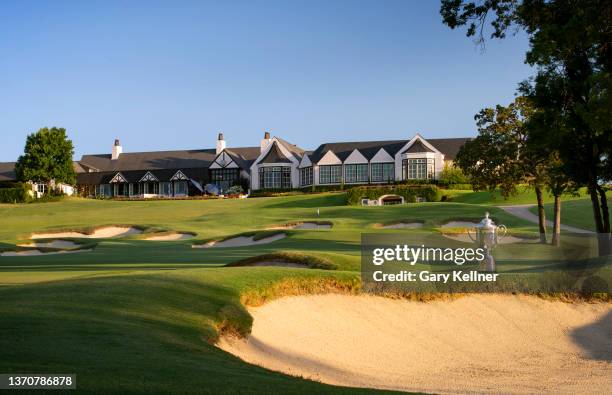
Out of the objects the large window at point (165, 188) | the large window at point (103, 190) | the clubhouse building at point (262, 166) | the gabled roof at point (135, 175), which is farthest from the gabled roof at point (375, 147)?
the large window at point (103, 190)

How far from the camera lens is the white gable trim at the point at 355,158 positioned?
94.2 meters

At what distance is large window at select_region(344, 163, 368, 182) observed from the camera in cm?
9419

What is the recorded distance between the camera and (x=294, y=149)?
108875 millimetres

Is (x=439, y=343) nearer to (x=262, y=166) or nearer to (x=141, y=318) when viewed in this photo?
(x=141, y=318)

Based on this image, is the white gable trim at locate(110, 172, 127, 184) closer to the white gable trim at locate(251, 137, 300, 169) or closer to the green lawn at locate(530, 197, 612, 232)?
the white gable trim at locate(251, 137, 300, 169)

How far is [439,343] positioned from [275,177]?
84.5 metres

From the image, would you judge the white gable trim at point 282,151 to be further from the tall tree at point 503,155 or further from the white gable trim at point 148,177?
the tall tree at point 503,155

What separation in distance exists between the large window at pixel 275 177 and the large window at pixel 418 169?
60.9 feet

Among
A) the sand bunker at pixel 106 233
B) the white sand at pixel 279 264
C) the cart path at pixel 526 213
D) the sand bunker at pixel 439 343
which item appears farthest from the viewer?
the cart path at pixel 526 213

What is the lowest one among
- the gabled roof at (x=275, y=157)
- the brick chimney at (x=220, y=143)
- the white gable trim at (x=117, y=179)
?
the white gable trim at (x=117, y=179)

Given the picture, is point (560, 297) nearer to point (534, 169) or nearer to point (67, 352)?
point (67, 352)

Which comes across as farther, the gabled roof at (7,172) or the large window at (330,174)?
the gabled roof at (7,172)

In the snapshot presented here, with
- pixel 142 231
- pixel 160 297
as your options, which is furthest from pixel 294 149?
pixel 160 297

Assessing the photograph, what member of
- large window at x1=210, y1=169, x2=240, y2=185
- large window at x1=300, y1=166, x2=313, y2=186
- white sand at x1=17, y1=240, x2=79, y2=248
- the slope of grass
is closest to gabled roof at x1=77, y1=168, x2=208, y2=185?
large window at x1=210, y1=169, x2=240, y2=185
